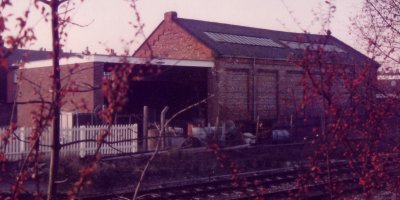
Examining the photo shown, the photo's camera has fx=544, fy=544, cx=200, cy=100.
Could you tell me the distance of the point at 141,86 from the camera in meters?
35.4

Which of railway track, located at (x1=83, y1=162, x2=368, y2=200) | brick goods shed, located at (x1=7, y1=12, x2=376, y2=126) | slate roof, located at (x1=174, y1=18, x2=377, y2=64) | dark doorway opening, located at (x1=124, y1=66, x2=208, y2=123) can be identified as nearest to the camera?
railway track, located at (x1=83, y1=162, x2=368, y2=200)

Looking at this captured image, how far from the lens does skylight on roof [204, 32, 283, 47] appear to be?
36969 mm

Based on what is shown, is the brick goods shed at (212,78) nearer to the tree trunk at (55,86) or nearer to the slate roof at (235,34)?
the slate roof at (235,34)

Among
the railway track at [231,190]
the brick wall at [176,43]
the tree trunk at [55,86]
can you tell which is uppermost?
the brick wall at [176,43]

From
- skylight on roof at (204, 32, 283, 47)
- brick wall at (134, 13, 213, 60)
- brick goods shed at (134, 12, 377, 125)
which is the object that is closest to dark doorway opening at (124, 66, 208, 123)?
brick goods shed at (134, 12, 377, 125)

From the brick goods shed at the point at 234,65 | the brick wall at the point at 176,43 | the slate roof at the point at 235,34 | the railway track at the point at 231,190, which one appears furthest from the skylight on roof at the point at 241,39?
the railway track at the point at 231,190

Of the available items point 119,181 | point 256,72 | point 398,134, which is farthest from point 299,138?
point 398,134

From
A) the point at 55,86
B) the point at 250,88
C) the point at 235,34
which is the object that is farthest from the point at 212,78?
the point at 55,86

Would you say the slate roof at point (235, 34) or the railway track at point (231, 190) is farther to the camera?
the slate roof at point (235, 34)

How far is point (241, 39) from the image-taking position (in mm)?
38375

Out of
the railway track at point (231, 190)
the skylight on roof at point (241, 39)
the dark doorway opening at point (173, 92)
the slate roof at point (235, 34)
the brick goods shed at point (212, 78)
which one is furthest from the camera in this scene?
the skylight on roof at point (241, 39)

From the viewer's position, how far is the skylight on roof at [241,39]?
36969 mm

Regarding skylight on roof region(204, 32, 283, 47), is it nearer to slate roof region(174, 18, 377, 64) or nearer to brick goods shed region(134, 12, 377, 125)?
brick goods shed region(134, 12, 377, 125)

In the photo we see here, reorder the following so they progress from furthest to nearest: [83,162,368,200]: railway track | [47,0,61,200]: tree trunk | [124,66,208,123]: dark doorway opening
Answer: [124,66,208,123]: dark doorway opening → [83,162,368,200]: railway track → [47,0,61,200]: tree trunk
